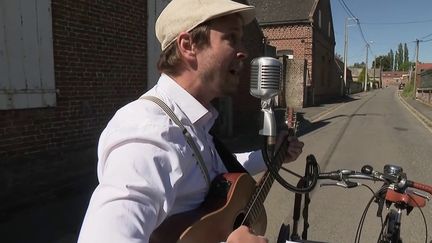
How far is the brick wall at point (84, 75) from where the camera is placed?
17.9 ft

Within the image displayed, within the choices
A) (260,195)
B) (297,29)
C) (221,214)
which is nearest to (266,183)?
(260,195)

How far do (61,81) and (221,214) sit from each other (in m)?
5.01

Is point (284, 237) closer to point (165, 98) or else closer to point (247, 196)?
point (247, 196)

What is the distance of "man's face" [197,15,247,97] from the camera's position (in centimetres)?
150

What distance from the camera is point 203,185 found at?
1442mm

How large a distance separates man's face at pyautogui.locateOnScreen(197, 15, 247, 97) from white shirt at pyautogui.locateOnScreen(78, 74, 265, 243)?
0.39 ft

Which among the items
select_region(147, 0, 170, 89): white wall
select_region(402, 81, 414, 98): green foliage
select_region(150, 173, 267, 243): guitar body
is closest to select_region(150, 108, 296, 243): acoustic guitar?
select_region(150, 173, 267, 243): guitar body

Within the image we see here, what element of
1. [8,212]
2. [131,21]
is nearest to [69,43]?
[131,21]

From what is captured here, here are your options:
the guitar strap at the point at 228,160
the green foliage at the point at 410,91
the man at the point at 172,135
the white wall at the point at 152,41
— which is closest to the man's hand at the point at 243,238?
the man at the point at 172,135

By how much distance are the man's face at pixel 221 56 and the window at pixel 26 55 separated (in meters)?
4.25

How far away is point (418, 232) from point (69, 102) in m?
4.94

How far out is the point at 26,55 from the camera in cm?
530

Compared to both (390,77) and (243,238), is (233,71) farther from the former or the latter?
(390,77)

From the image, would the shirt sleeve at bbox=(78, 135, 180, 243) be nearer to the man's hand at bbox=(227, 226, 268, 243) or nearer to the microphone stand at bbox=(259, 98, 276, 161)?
the man's hand at bbox=(227, 226, 268, 243)
